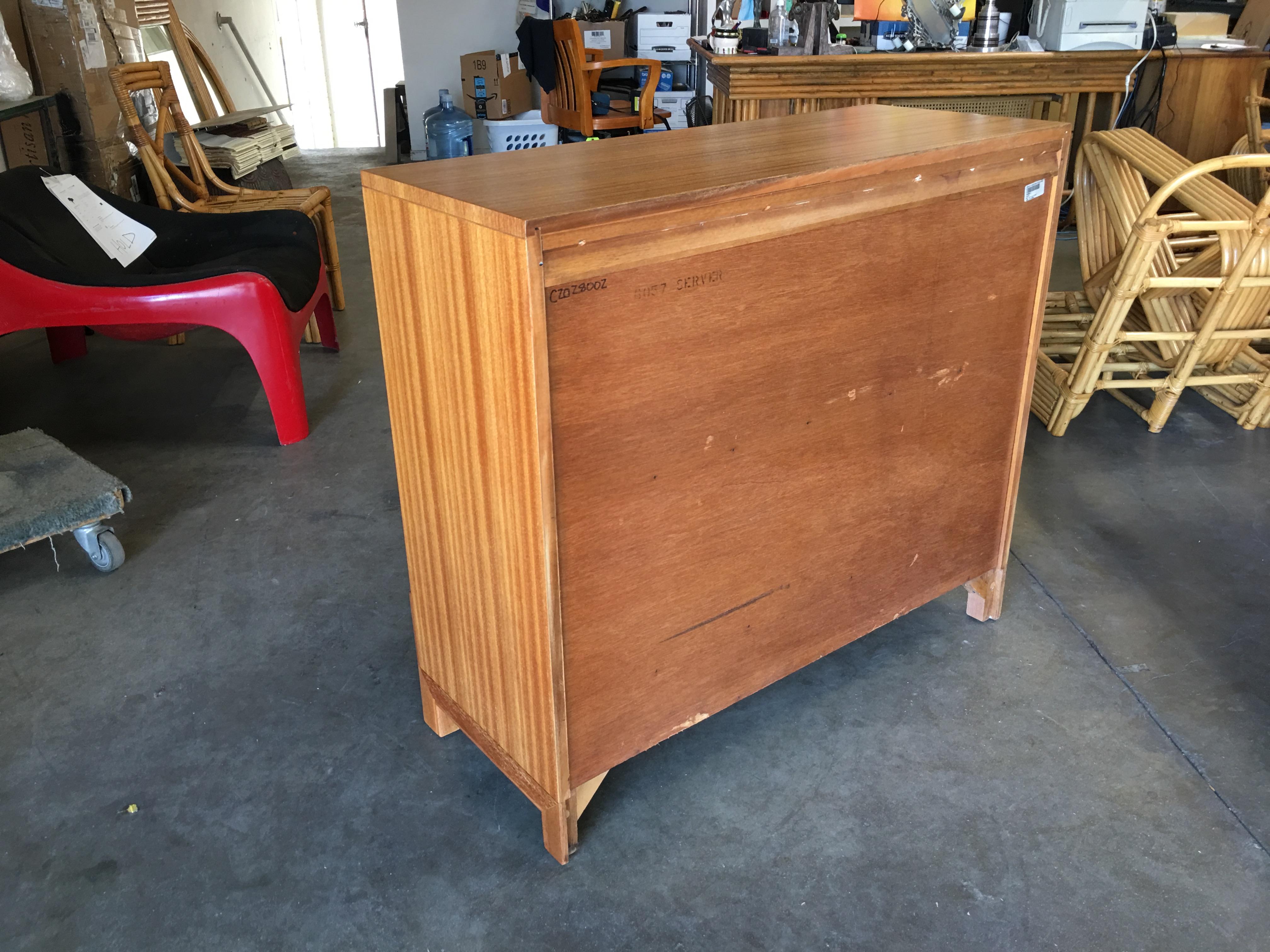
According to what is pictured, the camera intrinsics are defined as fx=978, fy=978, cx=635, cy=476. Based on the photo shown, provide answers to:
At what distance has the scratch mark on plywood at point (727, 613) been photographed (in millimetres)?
1436

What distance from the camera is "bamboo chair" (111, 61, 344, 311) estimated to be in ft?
11.6

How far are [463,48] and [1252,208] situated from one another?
5721mm

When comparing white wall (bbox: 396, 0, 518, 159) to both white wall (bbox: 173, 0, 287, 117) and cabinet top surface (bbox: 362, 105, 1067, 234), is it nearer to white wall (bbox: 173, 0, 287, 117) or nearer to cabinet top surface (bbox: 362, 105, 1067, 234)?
white wall (bbox: 173, 0, 287, 117)

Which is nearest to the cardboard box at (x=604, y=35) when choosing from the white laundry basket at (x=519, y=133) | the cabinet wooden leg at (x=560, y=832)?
the white laundry basket at (x=519, y=133)

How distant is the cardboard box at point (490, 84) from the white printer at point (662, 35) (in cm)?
89

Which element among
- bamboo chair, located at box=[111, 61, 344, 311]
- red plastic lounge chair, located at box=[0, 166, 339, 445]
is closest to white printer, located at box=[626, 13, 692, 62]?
bamboo chair, located at box=[111, 61, 344, 311]

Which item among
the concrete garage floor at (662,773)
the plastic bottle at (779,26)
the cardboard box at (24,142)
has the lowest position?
the concrete garage floor at (662,773)

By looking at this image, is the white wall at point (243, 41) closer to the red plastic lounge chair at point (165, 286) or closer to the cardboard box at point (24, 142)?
the cardboard box at point (24, 142)

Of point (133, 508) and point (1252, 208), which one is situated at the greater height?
point (1252, 208)

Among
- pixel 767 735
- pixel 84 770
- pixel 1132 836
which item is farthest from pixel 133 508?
pixel 1132 836

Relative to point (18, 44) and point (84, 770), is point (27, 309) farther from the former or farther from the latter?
point (18, 44)

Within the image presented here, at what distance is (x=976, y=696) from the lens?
5.85ft

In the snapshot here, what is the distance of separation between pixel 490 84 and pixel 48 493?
5.10m

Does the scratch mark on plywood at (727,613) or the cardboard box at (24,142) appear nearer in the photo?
the scratch mark on plywood at (727,613)
